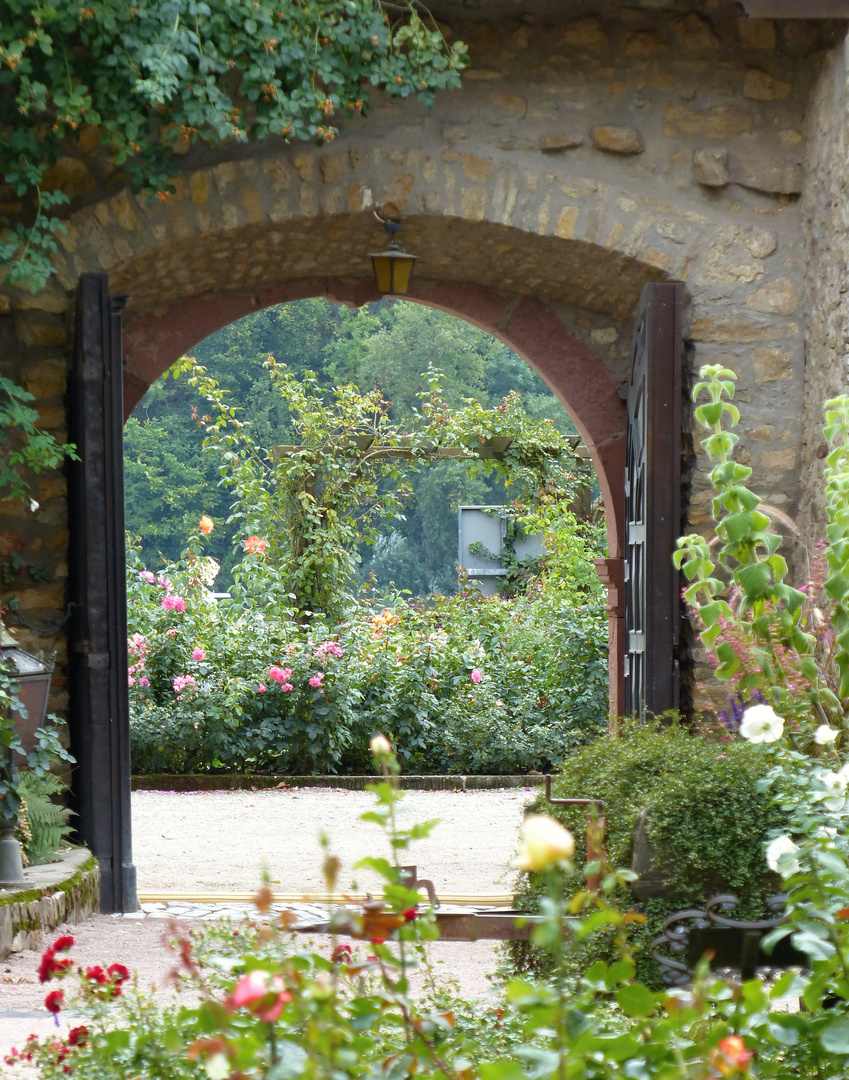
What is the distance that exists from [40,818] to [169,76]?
7.52ft

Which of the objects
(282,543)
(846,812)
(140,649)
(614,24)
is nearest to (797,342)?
(614,24)

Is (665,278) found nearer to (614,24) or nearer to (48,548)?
(614,24)

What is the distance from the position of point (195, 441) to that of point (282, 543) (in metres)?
13.2

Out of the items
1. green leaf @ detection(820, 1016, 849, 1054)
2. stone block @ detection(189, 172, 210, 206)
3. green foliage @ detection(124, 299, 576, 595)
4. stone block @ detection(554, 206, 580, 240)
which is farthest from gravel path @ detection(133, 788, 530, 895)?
green foliage @ detection(124, 299, 576, 595)

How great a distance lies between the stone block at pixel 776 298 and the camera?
406 cm

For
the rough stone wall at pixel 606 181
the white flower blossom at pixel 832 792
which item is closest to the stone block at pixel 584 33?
the rough stone wall at pixel 606 181

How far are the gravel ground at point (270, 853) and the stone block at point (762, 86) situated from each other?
259cm

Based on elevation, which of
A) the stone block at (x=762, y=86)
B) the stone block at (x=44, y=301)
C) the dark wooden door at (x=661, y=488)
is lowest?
the dark wooden door at (x=661, y=488)

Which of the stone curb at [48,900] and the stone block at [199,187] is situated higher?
the stone block at [199,187]

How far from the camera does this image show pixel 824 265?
3.84 m

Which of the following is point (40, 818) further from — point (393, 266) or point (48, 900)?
point (393, 266)

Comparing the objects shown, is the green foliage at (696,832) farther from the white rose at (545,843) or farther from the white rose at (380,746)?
the white rose at (545,843)

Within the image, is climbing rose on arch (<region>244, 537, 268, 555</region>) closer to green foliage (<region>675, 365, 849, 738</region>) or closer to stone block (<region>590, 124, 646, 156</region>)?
stone block (<region>590, 124, 646, 156</region>)

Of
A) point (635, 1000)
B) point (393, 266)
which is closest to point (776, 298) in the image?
point (393, 266)
